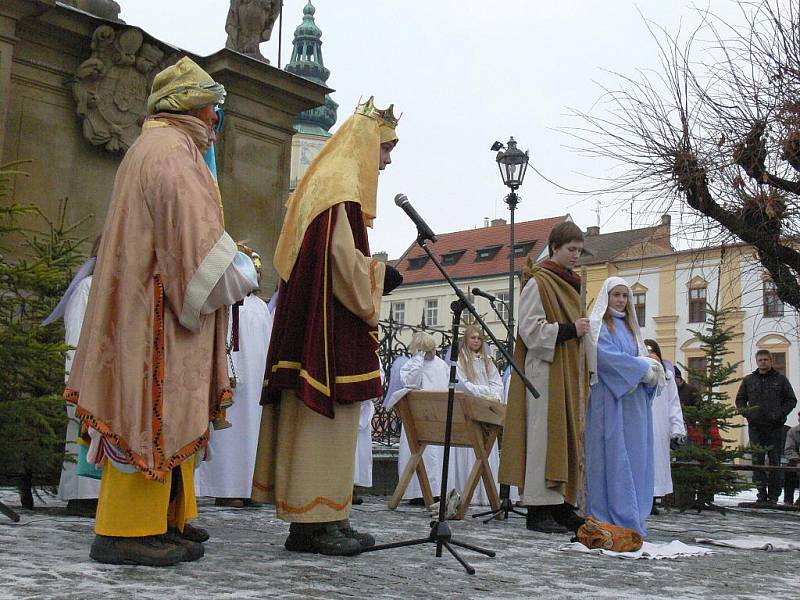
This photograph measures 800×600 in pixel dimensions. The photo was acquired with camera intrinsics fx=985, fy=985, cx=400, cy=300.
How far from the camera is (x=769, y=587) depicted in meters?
4.91

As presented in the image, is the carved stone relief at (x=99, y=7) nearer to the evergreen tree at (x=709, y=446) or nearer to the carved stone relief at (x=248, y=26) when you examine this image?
the carved stone relief at (x=248, y=26)

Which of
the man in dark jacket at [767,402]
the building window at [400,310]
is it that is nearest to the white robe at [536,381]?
the man in dark jacket at [767,402]

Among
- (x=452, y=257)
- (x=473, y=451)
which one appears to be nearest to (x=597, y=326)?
(x=473, y=451)

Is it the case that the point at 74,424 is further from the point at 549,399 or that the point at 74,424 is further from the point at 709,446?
the point at 709,446

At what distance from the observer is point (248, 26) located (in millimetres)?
10367

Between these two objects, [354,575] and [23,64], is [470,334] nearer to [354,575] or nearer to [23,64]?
[23,64]

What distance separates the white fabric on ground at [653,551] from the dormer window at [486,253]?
53.4 meters

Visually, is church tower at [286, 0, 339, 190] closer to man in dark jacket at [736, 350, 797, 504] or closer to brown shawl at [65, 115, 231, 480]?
man in dark jacket at [736, 350, 797, 504]

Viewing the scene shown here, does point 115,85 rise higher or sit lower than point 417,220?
higher

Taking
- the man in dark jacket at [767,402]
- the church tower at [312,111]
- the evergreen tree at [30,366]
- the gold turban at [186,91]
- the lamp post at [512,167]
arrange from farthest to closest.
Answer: the church tower at [312,111]
the lamp post at [512,167]
the man in dark jacket at [767,402]
the evergreen tree at [30,366]
the gold turban at [186,91]

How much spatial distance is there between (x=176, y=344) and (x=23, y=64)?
5.06m

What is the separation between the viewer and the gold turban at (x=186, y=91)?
16.4ft

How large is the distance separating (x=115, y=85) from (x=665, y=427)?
22.0ft

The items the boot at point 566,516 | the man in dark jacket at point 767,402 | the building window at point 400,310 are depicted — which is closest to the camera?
the boot at point 566,516
